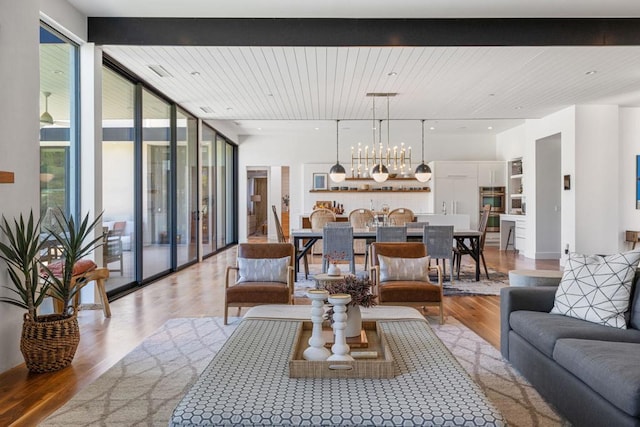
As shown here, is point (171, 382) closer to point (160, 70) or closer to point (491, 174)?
point (160, 70)

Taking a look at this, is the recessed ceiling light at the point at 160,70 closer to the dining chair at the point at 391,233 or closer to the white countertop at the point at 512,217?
the dining chair at the point at 391,233

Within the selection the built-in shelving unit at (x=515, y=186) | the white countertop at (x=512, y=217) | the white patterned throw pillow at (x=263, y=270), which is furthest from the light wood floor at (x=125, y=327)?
the built-in shelving unit at (x=515, y=186)

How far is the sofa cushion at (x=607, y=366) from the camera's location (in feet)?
6.41

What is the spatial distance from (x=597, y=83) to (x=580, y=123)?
159 cm

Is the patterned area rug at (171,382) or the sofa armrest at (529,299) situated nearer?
the patterned area rug at (171,382)

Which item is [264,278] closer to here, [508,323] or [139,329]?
[139,329]

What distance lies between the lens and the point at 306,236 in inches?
271

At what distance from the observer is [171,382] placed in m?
3.07

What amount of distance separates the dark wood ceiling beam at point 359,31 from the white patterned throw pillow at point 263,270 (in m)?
2.20

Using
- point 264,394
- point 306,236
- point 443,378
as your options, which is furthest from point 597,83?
point 264,394

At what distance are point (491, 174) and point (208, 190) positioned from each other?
7.04 m

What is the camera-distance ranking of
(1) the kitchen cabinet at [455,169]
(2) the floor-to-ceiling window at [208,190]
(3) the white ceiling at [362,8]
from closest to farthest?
(3) the white ceiling at [362,8] < (2) the floor-to-ceiling window at [208,190] < (1) the kitchen cabinet at [455,169]

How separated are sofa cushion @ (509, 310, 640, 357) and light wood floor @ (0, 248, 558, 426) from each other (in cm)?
91

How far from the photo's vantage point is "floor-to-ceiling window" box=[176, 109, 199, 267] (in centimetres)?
814
